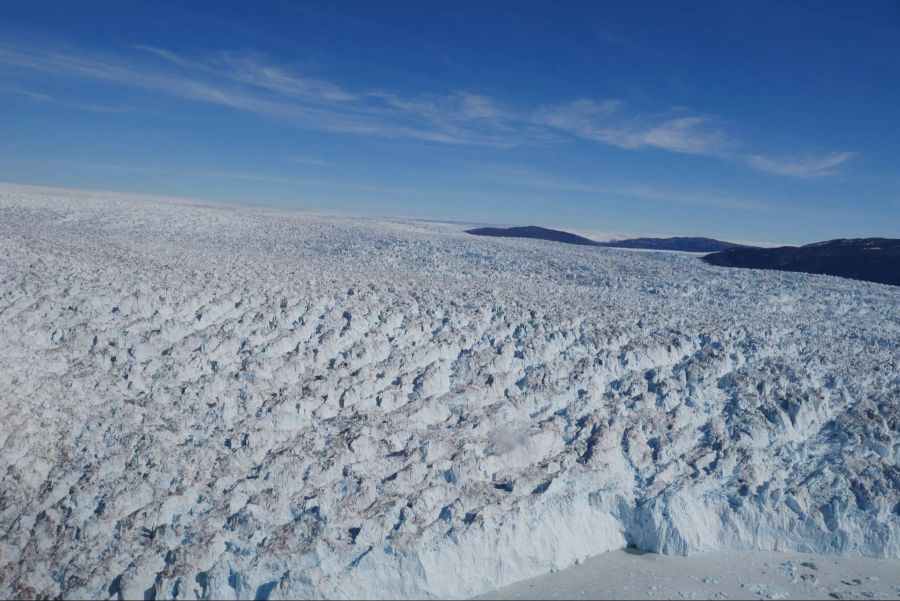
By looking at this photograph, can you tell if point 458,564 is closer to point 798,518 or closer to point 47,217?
point 798,518

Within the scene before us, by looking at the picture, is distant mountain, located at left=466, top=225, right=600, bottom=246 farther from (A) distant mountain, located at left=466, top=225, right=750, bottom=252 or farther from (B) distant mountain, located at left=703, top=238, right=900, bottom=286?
(B) distant mountain, located at left=703, top=238, right=900, bottom=286

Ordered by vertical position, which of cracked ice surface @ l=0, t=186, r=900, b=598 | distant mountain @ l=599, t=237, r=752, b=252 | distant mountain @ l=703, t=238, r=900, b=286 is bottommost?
cracked ice surface @ l=0, t=186, r=900, b=598

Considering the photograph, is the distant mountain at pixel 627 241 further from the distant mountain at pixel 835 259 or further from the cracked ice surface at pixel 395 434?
the cracked ice surface at pixel 395 434

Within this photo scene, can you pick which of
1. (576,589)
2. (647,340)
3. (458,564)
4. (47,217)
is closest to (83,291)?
(458,564)

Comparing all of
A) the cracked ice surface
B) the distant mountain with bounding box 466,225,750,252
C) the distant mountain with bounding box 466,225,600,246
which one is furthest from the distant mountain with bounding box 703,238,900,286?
the distant mountain with bounding box 466,225,600,246

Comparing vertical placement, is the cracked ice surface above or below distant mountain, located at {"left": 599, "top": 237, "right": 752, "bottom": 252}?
below

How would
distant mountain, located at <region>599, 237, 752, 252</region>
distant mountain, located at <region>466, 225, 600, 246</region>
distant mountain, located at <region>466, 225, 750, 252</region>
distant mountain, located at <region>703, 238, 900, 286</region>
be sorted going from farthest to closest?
distant mountain, located at <region>599, 237, 752, 252</region>, distant mountain, located at <region>466, 225, 750, 252</region>, distant mountain, located at <region>466, 225, 600, 246</region>, distant mountain, located at <region>703, 238, 900, 286</region>

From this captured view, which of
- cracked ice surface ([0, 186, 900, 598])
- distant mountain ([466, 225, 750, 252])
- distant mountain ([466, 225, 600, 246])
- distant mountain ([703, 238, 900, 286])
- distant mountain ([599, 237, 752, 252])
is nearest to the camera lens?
cracked ice surface ([0, 186, 900, 598])
